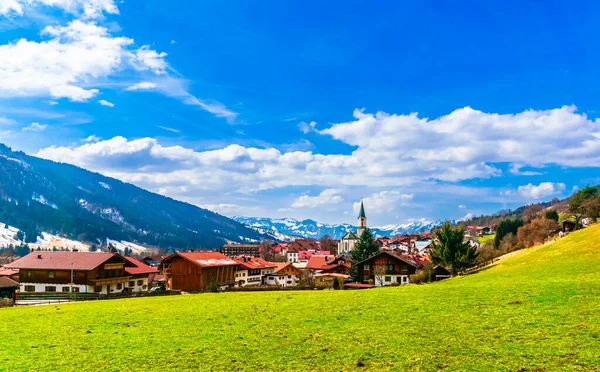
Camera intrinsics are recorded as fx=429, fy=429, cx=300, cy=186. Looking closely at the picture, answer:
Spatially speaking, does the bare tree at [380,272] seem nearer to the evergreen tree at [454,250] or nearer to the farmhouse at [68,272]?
the evergreen tree at [454,250]

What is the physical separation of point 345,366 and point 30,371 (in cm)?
1111

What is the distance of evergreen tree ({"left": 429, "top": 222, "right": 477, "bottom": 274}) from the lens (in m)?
62.3

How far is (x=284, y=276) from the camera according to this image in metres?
118

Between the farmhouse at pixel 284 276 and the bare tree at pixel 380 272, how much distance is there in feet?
133

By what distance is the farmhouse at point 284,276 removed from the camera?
117062 millimetres

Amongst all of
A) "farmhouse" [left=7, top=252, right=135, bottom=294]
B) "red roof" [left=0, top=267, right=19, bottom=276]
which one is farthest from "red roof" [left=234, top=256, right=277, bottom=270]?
"red roof" [left=0, top=267, right=19, bottom=276]

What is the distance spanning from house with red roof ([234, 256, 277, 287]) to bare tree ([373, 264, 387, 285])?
36.8 m

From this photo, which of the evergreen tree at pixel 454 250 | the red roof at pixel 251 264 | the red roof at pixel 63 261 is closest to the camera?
the evergreen tree at pixel 454 250

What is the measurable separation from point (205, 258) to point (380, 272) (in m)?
36.5

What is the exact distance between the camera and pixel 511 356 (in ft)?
45.6

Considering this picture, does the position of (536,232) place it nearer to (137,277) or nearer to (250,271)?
(250,271)

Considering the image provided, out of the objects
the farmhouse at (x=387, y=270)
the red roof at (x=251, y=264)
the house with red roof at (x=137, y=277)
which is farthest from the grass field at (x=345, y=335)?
the red roof at (x=251, y=264)

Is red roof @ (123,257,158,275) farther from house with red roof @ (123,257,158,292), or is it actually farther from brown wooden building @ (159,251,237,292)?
brown wooden building @ (159,251,237,292)

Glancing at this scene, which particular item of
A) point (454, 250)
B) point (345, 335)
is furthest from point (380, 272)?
point (345, 335)
